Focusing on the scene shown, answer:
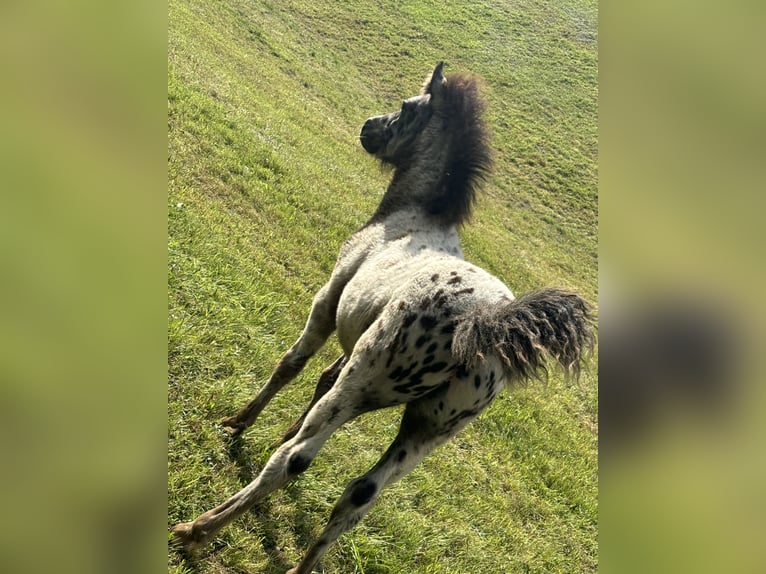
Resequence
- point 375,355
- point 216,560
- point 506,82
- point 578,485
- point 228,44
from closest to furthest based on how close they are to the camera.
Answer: point 216,560
point 375,355
point 578,485
point 228,44
point 506,82

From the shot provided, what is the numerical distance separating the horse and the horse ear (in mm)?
578

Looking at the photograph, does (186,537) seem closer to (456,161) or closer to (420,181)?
(420,181)

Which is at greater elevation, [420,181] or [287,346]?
[420,181]

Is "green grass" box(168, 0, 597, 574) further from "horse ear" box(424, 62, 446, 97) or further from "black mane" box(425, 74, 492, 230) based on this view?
"horse ear" box(424, 62, 446, 97)

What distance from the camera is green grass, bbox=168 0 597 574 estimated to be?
370 centimetres

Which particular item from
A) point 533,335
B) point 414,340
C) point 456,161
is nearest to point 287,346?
point 456,161

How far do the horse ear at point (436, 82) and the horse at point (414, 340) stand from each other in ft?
1.90

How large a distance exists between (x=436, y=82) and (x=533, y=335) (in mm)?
2935

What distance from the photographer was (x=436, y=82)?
4.88 metres

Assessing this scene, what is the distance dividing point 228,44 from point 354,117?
432 cm

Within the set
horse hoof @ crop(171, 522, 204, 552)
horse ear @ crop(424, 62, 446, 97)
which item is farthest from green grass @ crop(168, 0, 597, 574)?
horse ear @ crop(424, 62, 446, 97)
